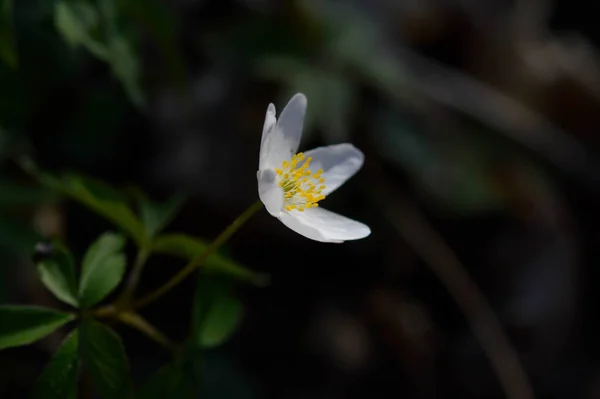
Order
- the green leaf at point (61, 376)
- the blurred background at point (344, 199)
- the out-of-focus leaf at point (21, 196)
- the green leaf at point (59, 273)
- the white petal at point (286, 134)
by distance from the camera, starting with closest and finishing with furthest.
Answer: the green leaf at point (61, 376), the green leaf at point (59, 273), the white petal at point (286, 134), the out-of-focus leaf at point (21, 196), the blurred background at point (344, 199)

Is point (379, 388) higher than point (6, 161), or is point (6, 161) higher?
point (6, 161)

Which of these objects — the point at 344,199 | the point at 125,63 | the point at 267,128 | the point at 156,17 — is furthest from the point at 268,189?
the point at 344,199

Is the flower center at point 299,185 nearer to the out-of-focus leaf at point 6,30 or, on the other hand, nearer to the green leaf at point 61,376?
the green leaf at point 61,376

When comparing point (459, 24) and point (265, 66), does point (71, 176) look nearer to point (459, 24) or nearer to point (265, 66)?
point (265, 66)

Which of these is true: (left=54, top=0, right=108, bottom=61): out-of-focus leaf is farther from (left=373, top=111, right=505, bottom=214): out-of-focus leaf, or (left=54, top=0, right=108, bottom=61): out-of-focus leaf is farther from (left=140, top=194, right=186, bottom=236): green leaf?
(left=373, top=111, right=505, bottom=214): out-of-focus leaf

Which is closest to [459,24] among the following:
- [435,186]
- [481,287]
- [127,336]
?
[435,186]

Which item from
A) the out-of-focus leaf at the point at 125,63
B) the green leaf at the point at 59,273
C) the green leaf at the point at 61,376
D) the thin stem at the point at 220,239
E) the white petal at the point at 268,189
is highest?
the out-of-focus leaf at the point at 125,63

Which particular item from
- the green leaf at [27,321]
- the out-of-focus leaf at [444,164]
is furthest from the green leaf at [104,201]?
the out-of-focus leaf at [444,164]
